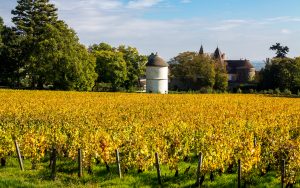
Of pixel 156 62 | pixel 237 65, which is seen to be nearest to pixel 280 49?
pixel 237 65

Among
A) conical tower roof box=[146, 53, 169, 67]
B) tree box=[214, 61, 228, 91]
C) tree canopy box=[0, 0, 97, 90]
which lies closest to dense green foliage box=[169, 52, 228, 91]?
tree box=[214, 61, 228, 91]

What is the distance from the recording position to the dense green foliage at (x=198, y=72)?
91.9 metres

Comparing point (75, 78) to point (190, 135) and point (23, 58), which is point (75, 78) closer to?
point (23, 58)

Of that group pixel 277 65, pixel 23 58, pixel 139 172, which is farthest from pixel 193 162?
pixel 277 65

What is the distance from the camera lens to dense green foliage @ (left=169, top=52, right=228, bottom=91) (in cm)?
9194

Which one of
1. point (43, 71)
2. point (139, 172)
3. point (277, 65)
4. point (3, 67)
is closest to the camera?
point (139, 172)

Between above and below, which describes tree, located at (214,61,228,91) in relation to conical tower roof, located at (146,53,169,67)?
below

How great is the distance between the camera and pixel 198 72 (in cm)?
9381

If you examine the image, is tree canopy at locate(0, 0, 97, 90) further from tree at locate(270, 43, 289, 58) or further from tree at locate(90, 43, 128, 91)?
tree at locate(270, 43, 289, 58)

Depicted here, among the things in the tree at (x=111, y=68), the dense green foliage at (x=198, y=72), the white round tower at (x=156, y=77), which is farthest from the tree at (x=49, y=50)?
the dense green foliage at (x=198, y=72)

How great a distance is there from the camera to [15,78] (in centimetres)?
7056

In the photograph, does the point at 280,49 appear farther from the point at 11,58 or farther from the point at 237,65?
the point at 11,58

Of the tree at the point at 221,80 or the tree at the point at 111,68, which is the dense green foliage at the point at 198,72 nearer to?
the tree at the point at 221,80

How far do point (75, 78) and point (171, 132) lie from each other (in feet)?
172
